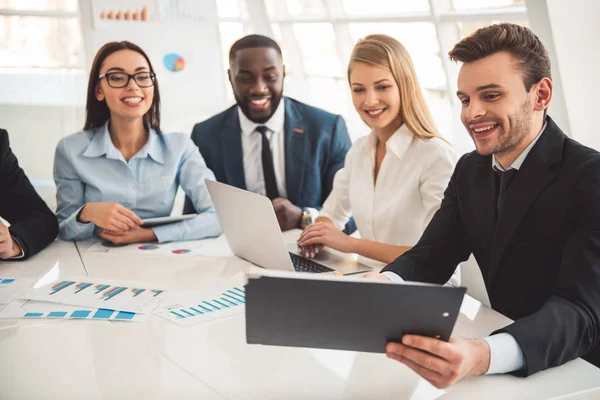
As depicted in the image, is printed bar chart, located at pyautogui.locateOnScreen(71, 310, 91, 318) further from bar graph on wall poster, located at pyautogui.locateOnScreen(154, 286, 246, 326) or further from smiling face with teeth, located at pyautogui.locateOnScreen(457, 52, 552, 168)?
smiling face with teeth, located at pyautogui.locateOnScreen(457, 52, 552, 168)

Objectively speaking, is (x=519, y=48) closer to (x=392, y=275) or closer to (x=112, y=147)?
(x=392, y=275)

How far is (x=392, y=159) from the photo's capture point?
2264mm

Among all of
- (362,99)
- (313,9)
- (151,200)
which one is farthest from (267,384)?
(313,9)

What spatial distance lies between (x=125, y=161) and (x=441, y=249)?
1.45m

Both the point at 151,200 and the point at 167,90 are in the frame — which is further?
the point at 167,90

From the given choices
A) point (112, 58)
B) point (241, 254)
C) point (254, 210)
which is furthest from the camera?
point (112, 58)

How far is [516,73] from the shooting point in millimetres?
1488

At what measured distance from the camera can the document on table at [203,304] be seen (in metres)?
1.53

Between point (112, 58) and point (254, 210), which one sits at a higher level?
point (112, 58)

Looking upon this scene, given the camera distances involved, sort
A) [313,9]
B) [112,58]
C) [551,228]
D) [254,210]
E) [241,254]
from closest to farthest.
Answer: [551,228] → [254,210] → [241,254] → [112,58] → [313,9]

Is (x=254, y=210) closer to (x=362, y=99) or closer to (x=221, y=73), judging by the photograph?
(x=362, y=99)

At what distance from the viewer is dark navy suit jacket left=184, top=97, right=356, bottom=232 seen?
2992mm

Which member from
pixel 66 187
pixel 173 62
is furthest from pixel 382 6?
pixel 66 187

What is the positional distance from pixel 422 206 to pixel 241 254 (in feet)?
2.21
